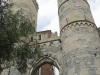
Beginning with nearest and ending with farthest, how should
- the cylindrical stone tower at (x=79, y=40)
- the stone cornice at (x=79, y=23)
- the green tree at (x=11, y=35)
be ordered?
the green tree at (x=11, y=35) < the cylindrical stone tower at (x=79, y=40) < the stone cornice at (x=79, y=23)

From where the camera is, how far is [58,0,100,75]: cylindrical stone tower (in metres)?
8.99

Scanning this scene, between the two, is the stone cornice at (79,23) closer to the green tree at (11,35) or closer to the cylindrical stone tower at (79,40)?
the cylindrical stone tower at (79,40)

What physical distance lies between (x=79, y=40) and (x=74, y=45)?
39 centimetres

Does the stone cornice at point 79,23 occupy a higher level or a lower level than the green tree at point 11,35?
higher

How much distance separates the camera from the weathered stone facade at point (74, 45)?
9086 millimetres

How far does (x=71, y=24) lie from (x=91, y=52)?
92.1 inches

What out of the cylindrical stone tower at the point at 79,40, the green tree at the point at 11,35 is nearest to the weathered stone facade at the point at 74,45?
the cylindrical stone tower at the point at 79,40

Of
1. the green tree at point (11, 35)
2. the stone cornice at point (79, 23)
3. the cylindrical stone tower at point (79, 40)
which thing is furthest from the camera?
the stone cornice at point (79, 23)

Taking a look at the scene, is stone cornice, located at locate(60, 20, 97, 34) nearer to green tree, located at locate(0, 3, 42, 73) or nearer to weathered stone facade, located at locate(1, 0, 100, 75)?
weathered stone facade, located at locate(1, 0, 100, 75)

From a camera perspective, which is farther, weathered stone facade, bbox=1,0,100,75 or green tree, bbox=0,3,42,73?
weathered stone facade, bbox=1,0,100,75

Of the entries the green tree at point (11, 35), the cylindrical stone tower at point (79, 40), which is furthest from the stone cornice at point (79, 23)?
the green tree at point (11, 35)

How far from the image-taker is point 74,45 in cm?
991

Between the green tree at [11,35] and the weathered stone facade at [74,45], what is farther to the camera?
the weathered stone facade at [74,45]

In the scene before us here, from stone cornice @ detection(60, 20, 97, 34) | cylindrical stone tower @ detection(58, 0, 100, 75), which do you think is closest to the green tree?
cylindrical stone tower @ detection(58, 0, 100, 75)
